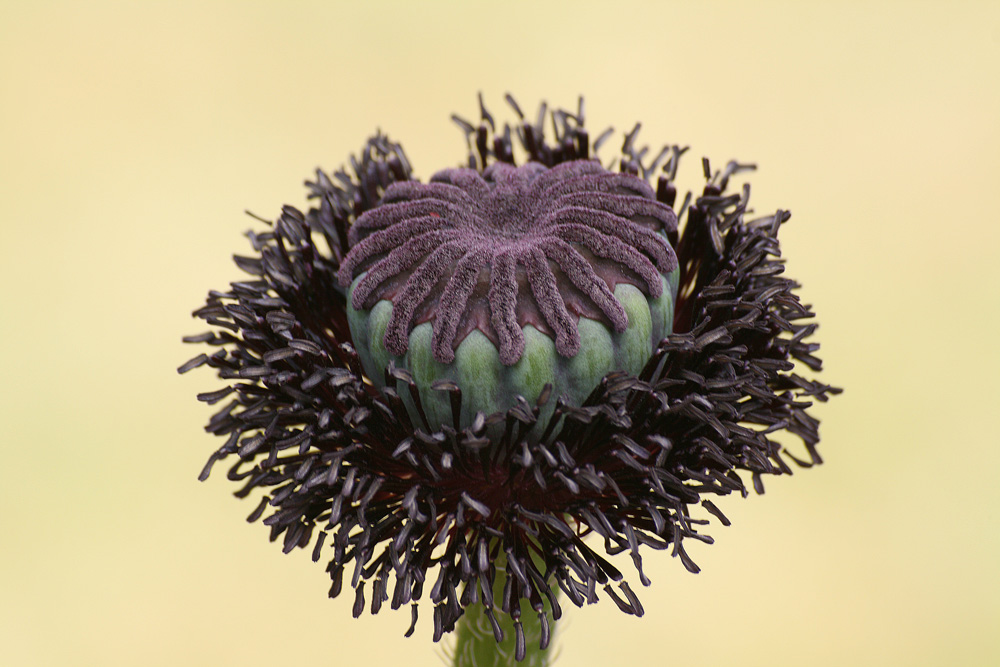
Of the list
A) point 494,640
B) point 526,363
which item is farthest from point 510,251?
point 494,640

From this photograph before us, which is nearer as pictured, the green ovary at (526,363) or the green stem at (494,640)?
the green ovary at (526,363)

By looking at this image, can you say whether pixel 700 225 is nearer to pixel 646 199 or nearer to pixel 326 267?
pixel 646 199

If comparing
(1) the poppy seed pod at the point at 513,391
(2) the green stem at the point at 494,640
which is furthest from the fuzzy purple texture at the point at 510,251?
(2) the green stem at the point at 494,640

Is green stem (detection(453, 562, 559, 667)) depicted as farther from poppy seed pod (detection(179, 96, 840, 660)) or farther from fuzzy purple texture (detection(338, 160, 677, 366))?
fuzzy purple texture (detection(338, 160, 677, 366))

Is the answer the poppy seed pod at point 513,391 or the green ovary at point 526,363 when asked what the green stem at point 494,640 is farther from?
the green ovary at point 526,363

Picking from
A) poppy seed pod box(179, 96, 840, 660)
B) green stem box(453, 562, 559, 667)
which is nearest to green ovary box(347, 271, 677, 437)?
poppy seed pod box(179, 96, 840, 660)

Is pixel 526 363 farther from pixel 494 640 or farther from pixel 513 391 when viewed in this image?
pixel 494 640
